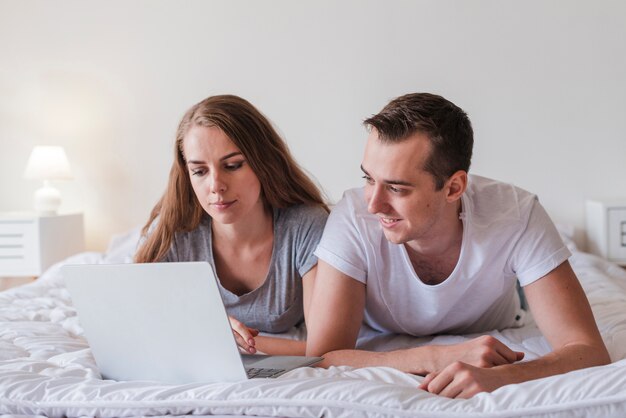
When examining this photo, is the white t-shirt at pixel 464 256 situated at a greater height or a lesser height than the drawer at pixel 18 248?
greater

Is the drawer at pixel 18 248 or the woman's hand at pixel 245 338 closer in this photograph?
the woman's hand at pixel 245 338

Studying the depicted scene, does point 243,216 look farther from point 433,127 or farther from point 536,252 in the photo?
point 536,252

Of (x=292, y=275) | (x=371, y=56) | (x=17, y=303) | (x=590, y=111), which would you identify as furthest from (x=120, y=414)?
(x=590, y=111)

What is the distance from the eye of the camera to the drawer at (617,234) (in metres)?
3.07

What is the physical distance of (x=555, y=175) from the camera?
131 inches

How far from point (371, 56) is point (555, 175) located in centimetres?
98

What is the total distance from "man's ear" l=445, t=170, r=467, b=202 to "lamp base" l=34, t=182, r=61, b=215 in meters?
2.47

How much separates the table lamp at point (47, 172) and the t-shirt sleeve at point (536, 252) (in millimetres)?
2468

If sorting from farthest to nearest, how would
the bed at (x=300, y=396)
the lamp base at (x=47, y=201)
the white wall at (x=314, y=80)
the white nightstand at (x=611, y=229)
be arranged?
the lamp base at (x=47, y=201)
the white wall at (x=314, y=80)
the white nightstand at (x=611, y=229)
the bed at (x=300, y=396)

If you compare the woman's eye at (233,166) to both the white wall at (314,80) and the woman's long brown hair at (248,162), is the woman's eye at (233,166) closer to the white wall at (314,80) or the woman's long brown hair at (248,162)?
the woman's long brown hair at (248,162)

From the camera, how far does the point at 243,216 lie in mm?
1686

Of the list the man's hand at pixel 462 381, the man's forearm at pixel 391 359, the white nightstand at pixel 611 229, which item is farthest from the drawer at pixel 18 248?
the man's hand at pixel 462 381

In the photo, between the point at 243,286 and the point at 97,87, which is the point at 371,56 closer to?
the point at 97,87

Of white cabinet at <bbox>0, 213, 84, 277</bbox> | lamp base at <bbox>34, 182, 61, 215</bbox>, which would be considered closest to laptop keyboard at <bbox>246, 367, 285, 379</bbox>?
white cabinet at <bbox>0, 213, 84, 277</bbox>
